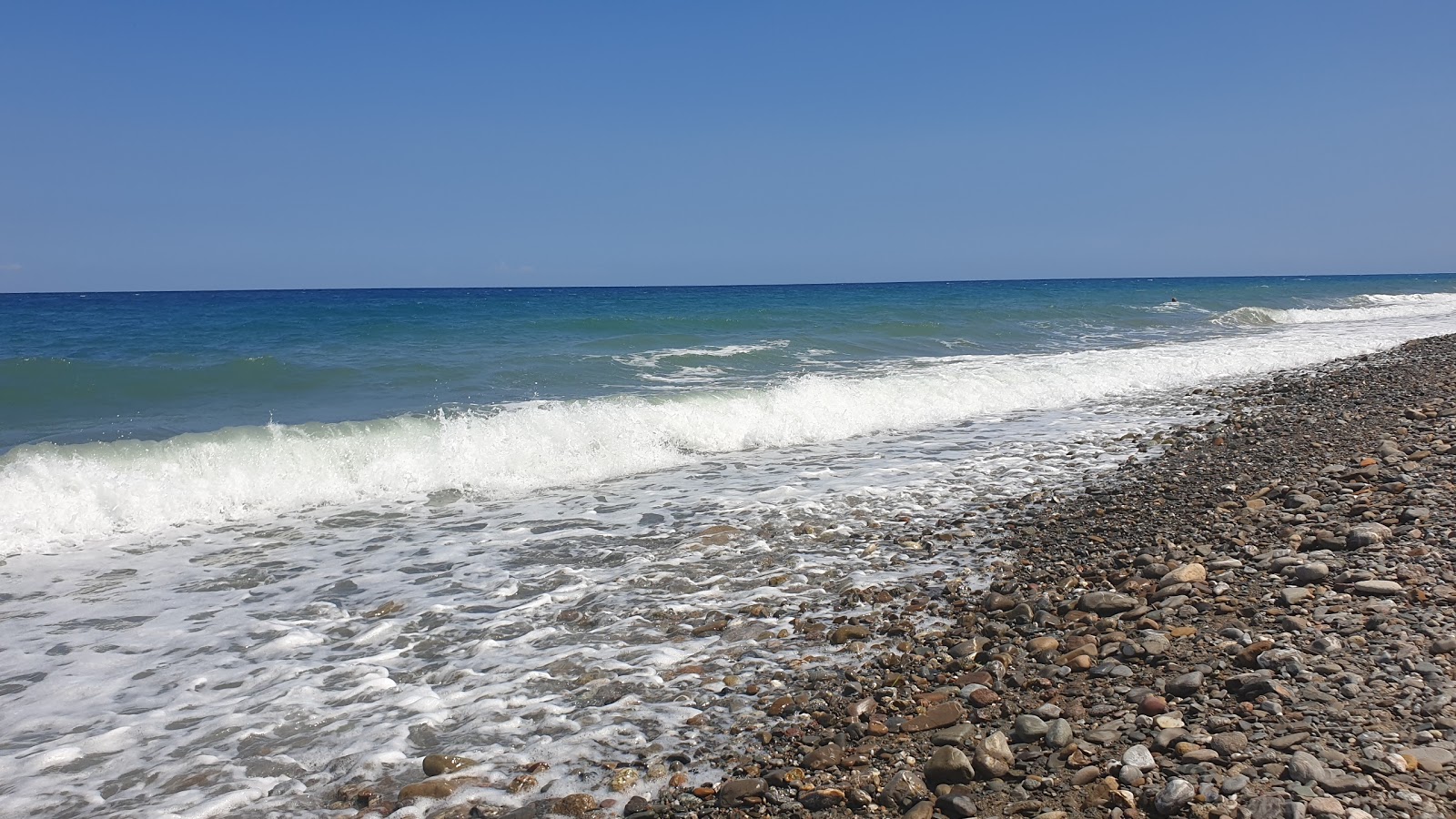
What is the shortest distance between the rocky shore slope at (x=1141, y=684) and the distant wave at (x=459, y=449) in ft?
16.9

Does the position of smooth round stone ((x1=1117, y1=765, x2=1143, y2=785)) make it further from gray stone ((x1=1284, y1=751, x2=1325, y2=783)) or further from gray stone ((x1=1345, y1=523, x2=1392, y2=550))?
gray stone ((x1=1345, y1=523, x2=1392, y2=550))

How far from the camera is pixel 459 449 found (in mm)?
9398

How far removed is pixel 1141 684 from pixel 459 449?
24.8 ft

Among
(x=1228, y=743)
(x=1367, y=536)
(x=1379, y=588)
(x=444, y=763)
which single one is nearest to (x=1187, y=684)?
(x=1228, y=743)

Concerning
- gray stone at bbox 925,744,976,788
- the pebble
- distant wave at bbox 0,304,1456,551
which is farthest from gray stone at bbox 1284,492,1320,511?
distant wave at bbox 0,304,1456,551

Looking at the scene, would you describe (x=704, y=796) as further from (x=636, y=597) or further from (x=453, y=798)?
(x=636, y=597)

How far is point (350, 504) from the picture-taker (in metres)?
8.16

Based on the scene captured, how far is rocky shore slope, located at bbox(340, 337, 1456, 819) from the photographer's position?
2721 millimetres

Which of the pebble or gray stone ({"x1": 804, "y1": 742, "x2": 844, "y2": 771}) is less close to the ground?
gray stone ({"x1": 804, "y1": 742, "x2": 844, "y2": 771})

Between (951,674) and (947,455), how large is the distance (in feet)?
18.2

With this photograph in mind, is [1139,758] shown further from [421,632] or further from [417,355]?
[417,355]

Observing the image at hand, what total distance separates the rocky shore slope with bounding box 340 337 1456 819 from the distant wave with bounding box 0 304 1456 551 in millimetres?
5140

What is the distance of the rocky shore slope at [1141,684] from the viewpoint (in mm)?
2721

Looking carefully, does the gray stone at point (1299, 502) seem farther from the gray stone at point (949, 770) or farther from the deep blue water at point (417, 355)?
the deep blue water at point (417, 355)
